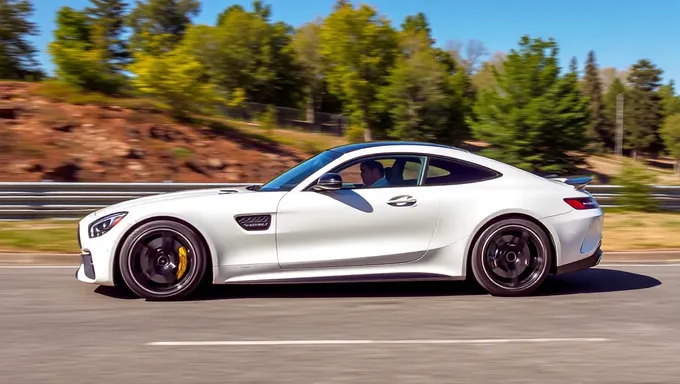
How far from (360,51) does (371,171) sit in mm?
45603

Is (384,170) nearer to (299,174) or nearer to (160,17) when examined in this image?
(299,174)

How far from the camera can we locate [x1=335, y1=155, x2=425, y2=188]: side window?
277 inches

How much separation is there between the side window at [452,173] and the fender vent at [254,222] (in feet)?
5.25

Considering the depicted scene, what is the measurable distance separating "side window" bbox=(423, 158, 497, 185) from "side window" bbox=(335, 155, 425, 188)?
11cm

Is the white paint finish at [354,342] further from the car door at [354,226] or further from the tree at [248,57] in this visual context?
Result: the tree at [248,57]

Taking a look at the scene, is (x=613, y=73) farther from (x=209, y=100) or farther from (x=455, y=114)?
(x=209, y=100)

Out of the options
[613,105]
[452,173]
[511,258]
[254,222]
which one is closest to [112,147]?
[254,222]

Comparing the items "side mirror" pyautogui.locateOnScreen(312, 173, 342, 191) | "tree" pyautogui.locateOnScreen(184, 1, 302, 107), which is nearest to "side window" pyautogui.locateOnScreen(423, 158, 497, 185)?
"side mirror" pyautogui.locateOnScreen(312, 173, 342, 191)

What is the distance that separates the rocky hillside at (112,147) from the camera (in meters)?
19.8

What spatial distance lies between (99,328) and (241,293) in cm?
170

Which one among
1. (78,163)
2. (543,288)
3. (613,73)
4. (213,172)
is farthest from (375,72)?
(613,73)

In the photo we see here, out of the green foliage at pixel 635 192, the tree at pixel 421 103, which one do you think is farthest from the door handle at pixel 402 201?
the tree at pixel 421 103

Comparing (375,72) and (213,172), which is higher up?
(375,72)

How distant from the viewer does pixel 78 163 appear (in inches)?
802
